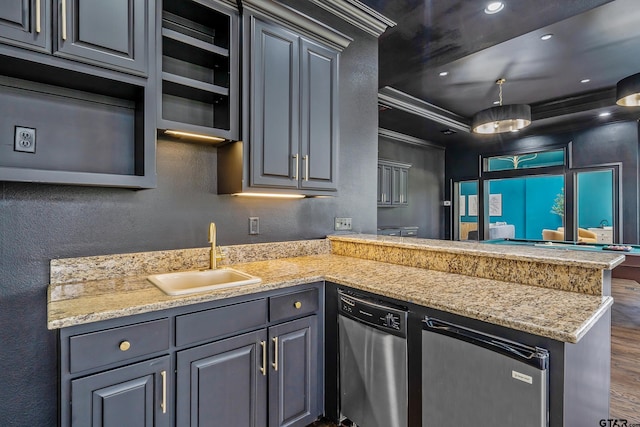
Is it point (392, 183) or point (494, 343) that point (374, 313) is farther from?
point (392, 183)

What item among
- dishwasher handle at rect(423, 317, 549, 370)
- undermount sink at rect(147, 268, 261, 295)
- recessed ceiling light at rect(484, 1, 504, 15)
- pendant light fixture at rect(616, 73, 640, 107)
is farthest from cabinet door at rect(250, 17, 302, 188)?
pendant light fixture at rect(616, 73, 640, 107)

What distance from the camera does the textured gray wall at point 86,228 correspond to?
1529mm

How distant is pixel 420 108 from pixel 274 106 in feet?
12.0

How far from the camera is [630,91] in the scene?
11.0 ft

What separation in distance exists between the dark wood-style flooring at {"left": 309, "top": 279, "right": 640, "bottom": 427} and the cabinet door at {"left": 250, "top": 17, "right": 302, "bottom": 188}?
1590mm

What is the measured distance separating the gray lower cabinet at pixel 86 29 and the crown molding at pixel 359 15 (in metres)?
1.54

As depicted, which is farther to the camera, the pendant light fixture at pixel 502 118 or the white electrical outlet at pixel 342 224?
the pendant light fixture at pixel 502 118

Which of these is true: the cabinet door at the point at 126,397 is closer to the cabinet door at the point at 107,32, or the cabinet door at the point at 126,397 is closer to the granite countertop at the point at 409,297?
the granite countertop at the point at 409,297

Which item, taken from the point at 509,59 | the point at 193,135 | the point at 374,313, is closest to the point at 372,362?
the point at 374,313

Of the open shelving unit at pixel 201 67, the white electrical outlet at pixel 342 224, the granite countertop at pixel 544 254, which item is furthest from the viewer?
the white electrical outlet at pixel 342 224

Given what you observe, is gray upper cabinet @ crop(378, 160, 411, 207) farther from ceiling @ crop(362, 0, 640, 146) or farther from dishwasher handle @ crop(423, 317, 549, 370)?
dishwasher handle @ crop(423, 317, 549, 370)

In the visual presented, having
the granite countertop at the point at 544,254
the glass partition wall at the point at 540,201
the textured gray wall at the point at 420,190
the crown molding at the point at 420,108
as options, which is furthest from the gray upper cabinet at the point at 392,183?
the granite countertop at the point at 544,254

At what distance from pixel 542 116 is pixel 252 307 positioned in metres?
5.81

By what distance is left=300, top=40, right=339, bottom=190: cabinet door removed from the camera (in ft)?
7.50
